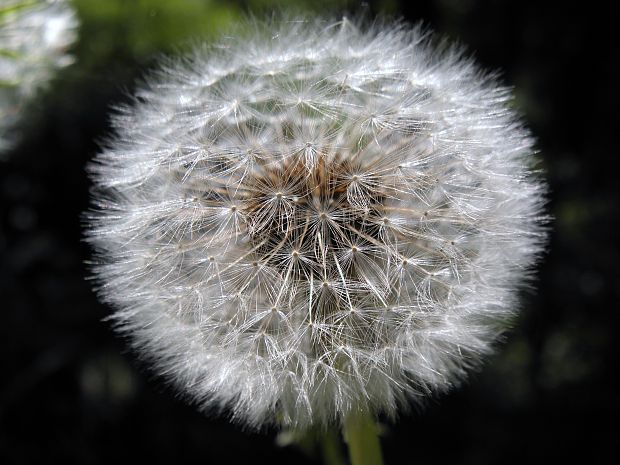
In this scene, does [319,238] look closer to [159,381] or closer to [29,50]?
[29,50]

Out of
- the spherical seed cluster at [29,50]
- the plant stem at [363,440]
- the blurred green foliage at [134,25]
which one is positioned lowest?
the plant stem at [363,440]

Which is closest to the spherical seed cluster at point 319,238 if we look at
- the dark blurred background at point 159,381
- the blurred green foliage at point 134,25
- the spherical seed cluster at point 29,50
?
the spherical seed cluster at point 29,50

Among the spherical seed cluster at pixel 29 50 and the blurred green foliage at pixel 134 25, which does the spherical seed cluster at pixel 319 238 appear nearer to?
the spherical seed cluster at pixel 29 50

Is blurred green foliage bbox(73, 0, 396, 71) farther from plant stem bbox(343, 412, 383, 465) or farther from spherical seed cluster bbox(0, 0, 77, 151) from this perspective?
plant stem bbox(343, 412, 383, 465)

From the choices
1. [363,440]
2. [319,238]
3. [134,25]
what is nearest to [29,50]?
[319,238]

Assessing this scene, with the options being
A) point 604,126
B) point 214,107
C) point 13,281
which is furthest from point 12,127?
point 604,126

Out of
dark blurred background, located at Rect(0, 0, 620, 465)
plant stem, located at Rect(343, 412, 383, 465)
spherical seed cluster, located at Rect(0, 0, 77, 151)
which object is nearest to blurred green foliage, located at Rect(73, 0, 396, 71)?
dark blurred background, located at Rect(0, 0, 620, 465)
